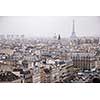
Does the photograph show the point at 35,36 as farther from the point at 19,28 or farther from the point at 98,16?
the point at 98,16

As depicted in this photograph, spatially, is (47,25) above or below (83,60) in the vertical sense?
above

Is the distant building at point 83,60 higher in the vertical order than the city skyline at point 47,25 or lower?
lower

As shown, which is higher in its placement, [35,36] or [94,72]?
[35,36]

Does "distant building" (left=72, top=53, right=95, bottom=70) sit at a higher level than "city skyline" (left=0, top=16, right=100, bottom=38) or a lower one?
lower
